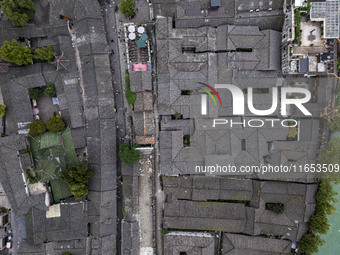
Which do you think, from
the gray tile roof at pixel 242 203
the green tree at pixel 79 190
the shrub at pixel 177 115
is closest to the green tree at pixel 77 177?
the green tree at pixel 79 190

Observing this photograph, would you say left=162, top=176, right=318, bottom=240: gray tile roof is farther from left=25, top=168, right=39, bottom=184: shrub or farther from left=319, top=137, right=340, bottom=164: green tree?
left=25, top=168, right=39, bottom=184: shrub

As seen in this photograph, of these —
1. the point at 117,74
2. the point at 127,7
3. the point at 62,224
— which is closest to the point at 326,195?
the point at 117,74

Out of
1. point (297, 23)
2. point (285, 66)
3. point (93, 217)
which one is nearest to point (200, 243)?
point (93, 217)

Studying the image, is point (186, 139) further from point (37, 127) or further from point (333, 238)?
point (333, 238)

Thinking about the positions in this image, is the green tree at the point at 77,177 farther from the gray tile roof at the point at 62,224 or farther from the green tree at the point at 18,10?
the green tree at the point at 18,10

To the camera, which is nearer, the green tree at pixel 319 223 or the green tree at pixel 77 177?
the green tree at pixel 77 177

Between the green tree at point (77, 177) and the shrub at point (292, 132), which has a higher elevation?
the shrub at point (292, 132)

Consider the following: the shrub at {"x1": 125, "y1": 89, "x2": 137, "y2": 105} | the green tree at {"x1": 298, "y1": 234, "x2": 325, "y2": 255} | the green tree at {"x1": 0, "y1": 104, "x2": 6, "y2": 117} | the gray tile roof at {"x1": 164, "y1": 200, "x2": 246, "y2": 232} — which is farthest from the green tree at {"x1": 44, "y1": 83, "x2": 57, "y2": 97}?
the green tree at {"x1": 298, "y1": 234, "x2": 325, "y2": 255}
